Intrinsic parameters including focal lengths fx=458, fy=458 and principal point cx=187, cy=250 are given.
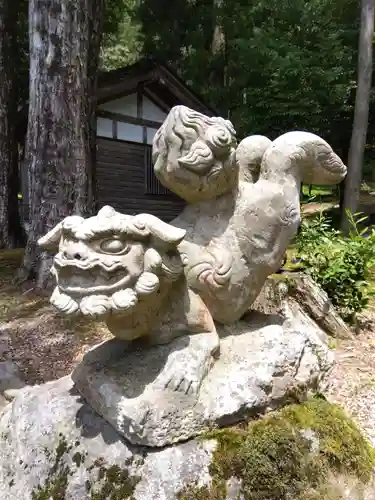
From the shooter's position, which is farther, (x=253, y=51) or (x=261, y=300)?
(x=253, y=51)

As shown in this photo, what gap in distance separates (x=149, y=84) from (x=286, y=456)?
9674mm

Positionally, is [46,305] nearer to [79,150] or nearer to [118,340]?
[79,150]

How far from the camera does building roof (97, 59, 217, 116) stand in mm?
8992

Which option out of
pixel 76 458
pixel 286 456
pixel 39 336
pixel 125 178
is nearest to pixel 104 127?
pixel 125 178

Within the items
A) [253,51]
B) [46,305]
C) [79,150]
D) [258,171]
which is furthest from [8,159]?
[258,171]

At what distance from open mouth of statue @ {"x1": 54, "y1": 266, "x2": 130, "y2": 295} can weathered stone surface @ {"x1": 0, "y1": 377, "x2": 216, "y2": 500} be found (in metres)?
0.63

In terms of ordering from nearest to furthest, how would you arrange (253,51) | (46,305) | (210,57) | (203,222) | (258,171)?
(203,222)
(258,171)
(46,305)
(253,51)
(210,57)

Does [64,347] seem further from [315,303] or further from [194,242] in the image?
[194,242]

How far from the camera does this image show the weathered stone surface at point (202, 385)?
174 cm

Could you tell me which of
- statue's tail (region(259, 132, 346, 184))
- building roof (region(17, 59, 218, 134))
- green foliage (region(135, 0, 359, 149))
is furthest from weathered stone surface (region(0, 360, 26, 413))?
green foliage (region(135, 0, 359, 149))

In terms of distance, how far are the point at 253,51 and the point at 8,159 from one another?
18.4 ft

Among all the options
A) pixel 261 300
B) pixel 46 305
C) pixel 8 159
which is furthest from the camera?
pixel 8 159

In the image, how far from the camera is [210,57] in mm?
11359

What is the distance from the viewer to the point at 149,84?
10.3m
